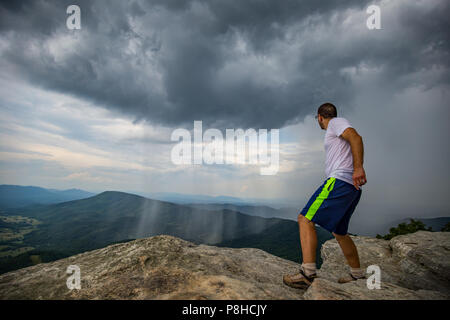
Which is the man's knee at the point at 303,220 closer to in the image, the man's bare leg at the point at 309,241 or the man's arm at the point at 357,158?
the man's bare leg at the point at 309,241

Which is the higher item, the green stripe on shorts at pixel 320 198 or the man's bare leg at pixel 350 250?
the green stripe on shorts at pixel 320 198

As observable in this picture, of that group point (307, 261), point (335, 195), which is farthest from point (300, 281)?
point (335, 195)

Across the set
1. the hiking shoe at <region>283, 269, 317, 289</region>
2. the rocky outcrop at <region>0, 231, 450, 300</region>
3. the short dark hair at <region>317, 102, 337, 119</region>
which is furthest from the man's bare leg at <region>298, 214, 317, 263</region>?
the short dark hair at <region>317, 102, 337, 119</region>

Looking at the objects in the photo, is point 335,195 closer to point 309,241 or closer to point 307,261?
point 309,241

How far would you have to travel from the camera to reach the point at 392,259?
8461 millimetres

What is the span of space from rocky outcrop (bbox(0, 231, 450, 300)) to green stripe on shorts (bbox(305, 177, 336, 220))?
1347 millimetres

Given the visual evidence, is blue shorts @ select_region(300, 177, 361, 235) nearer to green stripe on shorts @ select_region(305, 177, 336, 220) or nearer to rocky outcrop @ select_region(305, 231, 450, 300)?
green stripe on shorts @ select_region(305, 177, 336, 220)

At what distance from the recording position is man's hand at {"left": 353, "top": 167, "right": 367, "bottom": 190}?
450 centimetres

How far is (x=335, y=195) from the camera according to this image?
186 inches

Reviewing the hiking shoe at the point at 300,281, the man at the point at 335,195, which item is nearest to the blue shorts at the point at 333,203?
the man at the point at 335,195

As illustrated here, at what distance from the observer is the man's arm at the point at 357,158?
4492 mm

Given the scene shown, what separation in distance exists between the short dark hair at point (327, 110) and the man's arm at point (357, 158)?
98cm
